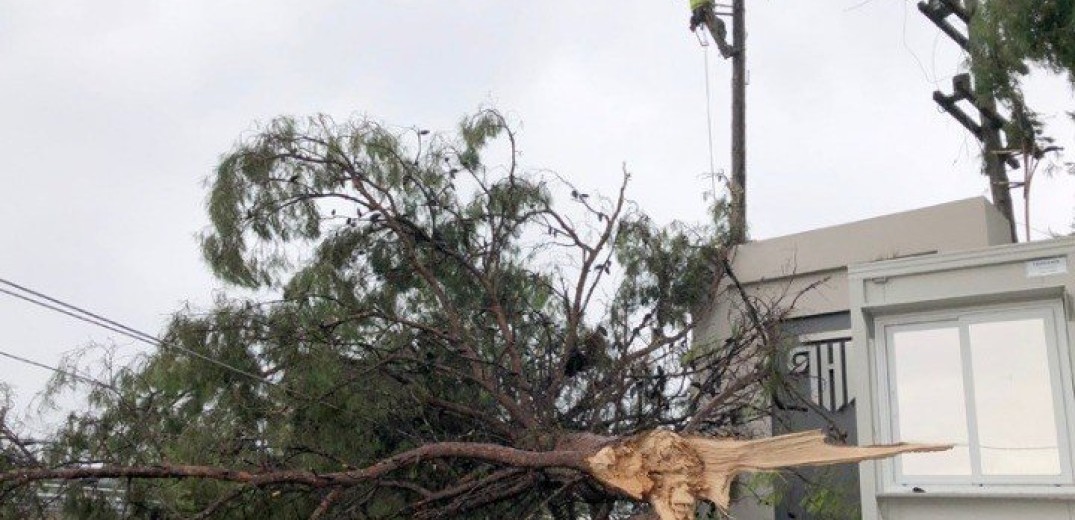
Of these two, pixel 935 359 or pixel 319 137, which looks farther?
pixel 319 137

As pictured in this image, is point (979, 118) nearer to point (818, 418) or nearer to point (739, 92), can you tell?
point (739, 92)

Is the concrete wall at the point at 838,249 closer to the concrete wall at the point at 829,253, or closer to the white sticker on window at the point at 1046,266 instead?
the concrete wall at the point at 829,253

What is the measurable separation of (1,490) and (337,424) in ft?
8.22

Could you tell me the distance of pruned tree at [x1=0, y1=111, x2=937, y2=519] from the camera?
849 cm

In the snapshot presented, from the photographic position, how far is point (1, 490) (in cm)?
765

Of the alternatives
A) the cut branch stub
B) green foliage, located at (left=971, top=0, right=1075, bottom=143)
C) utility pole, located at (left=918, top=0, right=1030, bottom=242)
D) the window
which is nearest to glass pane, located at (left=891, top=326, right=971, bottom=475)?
the window

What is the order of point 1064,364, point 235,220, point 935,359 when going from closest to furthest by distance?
1. point 1064,364
2. point 935,359
3. point 235,220

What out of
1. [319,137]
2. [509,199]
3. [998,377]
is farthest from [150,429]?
[998,377]

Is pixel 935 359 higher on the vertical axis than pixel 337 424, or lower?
higher

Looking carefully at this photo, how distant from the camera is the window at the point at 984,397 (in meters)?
8.22

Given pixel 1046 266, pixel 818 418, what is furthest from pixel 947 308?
pixel 818 418

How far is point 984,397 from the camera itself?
850cm

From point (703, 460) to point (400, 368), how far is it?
12.3 ft

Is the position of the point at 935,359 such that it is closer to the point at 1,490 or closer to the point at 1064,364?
the point at 1064,364
